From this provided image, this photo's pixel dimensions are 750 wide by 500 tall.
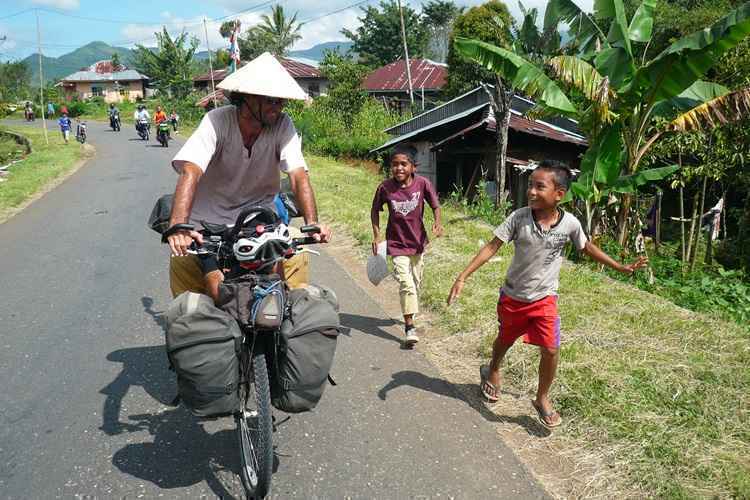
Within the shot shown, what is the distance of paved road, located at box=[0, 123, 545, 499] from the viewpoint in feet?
10.2

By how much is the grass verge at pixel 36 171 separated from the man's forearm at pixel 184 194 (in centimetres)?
985

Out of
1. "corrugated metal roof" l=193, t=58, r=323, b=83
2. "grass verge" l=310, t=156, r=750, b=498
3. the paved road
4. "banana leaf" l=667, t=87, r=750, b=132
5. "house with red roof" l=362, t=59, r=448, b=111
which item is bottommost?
the paved road

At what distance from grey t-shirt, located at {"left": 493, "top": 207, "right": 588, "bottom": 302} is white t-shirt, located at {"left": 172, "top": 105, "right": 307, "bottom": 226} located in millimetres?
1491

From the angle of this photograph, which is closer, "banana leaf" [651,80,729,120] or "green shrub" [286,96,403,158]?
"banana leaf" [651,80,729,120]

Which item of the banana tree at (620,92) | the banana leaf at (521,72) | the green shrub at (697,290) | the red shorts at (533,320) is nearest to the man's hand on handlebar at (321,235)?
the red shorts at (533,320)

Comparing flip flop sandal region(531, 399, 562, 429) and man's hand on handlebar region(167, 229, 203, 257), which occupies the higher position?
man's hand on handlebar region(167, 229, 203, 257)

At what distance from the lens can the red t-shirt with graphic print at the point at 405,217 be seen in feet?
16.9

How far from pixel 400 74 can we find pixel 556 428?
39364mm

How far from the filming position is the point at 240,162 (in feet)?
11.4

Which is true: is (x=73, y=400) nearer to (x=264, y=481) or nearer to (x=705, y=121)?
(x=264, y=481)

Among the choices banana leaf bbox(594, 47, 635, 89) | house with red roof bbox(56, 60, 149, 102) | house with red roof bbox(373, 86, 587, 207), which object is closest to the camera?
banana leaf bbox(594, 47, 635, 89)

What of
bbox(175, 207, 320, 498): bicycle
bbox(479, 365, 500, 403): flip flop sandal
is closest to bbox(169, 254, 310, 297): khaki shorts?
bbox(175, 207, 320, 498): bicycle

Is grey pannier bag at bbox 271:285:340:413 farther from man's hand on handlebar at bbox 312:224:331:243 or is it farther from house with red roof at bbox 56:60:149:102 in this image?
house with red roof at bbox 56:60:149:102

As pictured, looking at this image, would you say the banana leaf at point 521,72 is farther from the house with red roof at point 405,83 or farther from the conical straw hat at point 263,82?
the house with red roof at point 405,83
